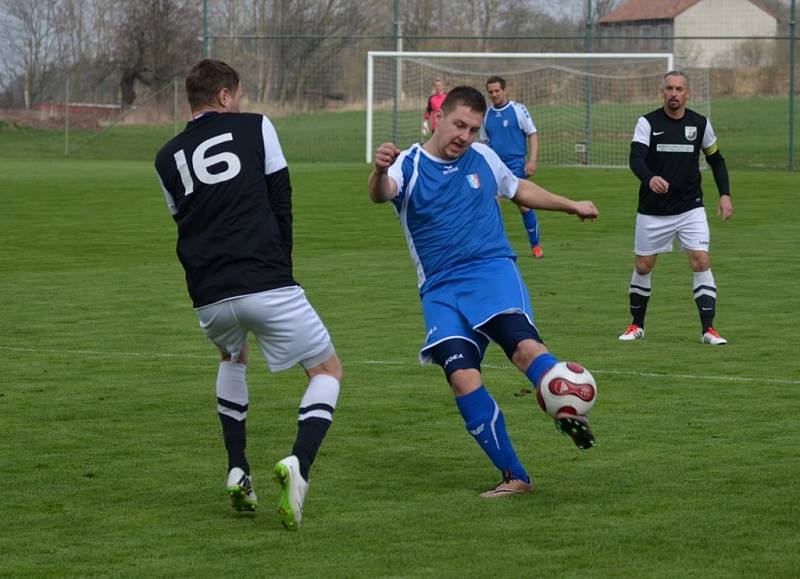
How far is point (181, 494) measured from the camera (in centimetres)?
682

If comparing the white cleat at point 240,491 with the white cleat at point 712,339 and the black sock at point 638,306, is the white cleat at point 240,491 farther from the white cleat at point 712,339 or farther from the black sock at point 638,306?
the black sock at point 638,306

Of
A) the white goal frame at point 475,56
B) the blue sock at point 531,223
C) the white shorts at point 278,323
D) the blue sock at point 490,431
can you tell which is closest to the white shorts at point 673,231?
the blue sock at point 490,431

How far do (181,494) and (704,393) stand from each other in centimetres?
394

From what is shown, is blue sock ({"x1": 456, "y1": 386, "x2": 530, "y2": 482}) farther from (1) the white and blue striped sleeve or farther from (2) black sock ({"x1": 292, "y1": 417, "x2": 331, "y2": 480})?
(1) the white and blue striped sleeve

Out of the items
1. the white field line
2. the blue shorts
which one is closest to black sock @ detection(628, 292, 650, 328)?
the white field line

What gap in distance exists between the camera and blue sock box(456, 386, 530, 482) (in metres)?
6.77

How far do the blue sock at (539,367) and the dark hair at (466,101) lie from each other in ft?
3.88

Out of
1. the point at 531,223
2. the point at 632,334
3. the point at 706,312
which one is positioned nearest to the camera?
the point at 706,312

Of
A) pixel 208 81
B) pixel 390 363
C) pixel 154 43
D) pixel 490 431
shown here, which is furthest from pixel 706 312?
pixel 154 43

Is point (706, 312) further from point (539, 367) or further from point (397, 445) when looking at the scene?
point (539, 367)

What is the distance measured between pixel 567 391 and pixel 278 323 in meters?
1.26

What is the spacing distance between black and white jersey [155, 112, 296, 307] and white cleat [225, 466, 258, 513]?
2.47 feet

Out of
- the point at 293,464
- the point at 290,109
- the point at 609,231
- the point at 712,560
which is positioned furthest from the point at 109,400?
the point at 290,109

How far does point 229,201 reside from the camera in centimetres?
629
